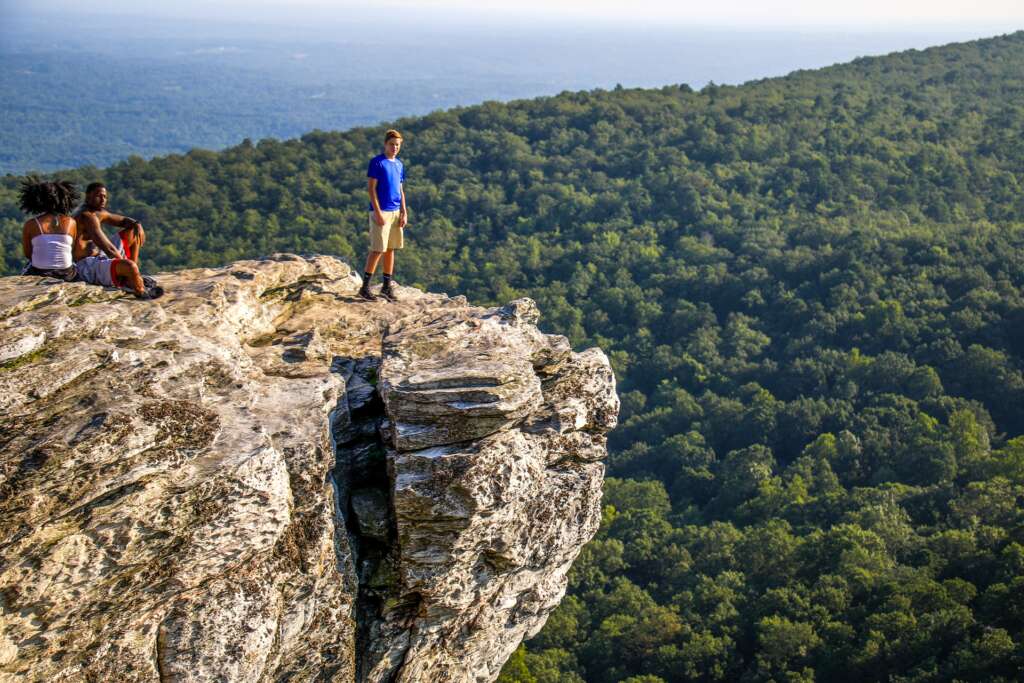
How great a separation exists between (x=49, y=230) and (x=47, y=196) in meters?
0.34

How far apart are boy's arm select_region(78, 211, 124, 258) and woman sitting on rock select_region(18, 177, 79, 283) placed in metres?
0.11

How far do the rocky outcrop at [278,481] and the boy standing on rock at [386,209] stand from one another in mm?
1142

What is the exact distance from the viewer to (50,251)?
9.62 metres

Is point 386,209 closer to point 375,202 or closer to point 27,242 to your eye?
point 375,202

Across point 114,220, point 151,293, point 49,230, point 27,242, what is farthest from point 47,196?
point 151,293

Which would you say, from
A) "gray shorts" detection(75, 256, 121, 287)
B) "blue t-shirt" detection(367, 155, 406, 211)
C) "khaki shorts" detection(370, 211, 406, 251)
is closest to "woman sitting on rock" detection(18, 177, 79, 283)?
"gray shorts" detection(75, 256, 121, 287)

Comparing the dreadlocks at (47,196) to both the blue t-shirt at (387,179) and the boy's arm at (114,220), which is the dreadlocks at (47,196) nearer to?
the boy's arm at (114,220)

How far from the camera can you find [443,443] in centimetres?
896

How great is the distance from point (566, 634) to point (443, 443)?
82.3 feet

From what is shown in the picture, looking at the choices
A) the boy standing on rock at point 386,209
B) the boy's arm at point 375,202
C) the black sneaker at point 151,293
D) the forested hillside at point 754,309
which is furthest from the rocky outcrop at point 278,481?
the forested hillside at point 754,309

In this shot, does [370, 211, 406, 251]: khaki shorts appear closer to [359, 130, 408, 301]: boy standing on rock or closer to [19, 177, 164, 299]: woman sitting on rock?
[359, 130, 408, 301]: boy standing on rock

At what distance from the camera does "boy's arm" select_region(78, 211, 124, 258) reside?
10016 mm

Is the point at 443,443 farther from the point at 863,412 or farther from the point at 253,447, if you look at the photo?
the point at 863,412

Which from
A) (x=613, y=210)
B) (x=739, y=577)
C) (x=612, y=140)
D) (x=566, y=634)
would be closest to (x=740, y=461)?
(x=739, y=577)
